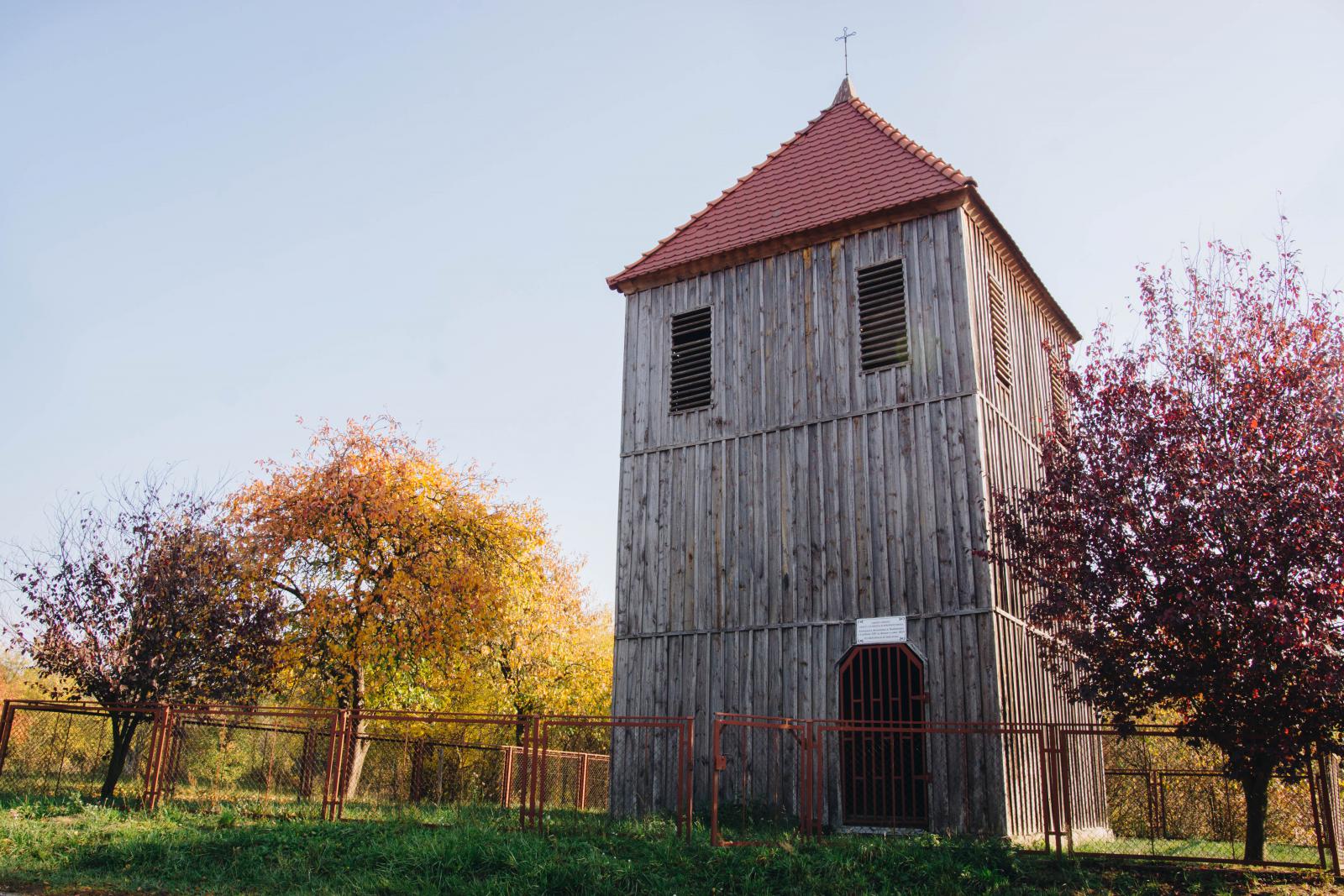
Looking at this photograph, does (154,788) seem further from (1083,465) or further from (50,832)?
(1083,465)

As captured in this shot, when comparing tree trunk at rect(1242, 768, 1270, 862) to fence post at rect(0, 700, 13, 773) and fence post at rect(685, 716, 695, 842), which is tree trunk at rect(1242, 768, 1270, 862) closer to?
fence post at rect(685, 716, 695, 842)

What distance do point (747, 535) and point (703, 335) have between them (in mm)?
4024

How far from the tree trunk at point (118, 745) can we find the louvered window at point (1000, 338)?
15426 millimetres

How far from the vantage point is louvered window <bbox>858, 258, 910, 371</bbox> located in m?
16.7

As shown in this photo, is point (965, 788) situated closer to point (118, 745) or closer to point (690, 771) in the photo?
point (690, 771)

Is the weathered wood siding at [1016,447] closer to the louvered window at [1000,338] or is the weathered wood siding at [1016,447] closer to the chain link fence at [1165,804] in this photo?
the louvered window at [1000,338]

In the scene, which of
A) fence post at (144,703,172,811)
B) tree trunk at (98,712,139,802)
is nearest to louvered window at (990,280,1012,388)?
fence post at (144,703,172,811)

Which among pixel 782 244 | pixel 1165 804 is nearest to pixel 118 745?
pixel 782 244

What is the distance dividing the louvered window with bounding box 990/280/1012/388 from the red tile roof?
2.23m

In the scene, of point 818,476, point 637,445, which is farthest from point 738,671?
point 637,445

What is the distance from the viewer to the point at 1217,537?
11.9 m

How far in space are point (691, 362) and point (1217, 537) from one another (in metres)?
9.48

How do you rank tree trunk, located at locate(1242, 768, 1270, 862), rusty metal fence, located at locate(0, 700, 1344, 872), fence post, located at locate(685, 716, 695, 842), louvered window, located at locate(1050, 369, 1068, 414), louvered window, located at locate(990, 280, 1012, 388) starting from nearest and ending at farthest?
1. fence post, located at locate(685, 716, 695, 842)
2. tree trunk, located at locate(1242, 768, 1270, 862)
3. rusty metal fence, located at locate(0, 700, 1344, 872)
4. louvered window, located at locate(990, 280, 1012, 388)
5. louvered window, located at locate(1050, 369, 1068, 414)

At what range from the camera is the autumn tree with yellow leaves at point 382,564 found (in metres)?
23.2
